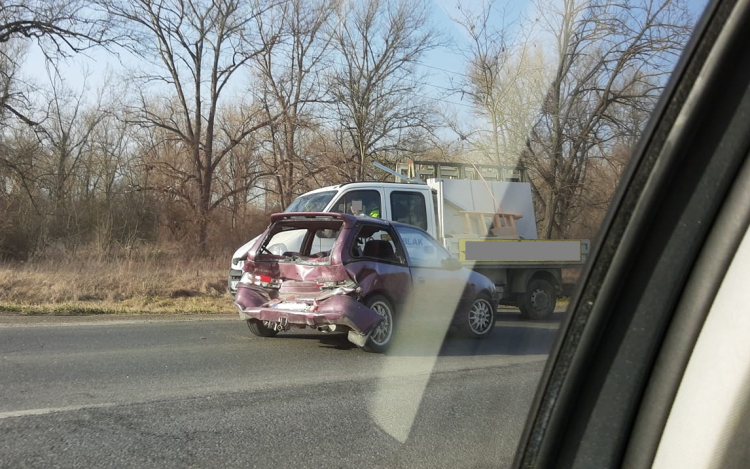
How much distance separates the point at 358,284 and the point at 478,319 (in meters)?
2.33

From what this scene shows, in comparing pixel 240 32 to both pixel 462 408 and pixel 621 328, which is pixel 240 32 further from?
pixel 621 328

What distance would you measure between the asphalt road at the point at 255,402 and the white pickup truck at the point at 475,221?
287cm

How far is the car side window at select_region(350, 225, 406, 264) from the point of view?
27.8ft

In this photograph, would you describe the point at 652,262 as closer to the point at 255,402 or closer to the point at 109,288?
the point at 255,402

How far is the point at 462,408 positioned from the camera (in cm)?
529

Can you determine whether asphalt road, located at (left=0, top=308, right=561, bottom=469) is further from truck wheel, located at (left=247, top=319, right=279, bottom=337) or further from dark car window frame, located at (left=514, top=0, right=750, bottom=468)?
dark car window frame, located at (left=514, top=0, right=750, bottom=468)

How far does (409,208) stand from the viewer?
11.7 metres

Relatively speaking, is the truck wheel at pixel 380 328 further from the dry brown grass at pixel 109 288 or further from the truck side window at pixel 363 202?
the dry brown grass at pixel 109 288

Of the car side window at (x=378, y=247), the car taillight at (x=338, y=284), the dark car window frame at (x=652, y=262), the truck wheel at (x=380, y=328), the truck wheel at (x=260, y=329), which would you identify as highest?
the dark car window frame at (x=652, y=262)

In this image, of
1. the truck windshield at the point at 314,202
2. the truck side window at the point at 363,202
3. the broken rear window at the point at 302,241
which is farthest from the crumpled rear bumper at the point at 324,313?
the truck windshield at the point at 314,202

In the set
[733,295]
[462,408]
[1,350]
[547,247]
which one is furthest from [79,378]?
[547,247]

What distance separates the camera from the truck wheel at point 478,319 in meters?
9.08

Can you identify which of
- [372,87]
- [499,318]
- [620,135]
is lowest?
[499,318]

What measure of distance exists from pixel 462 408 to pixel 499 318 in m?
7.21
